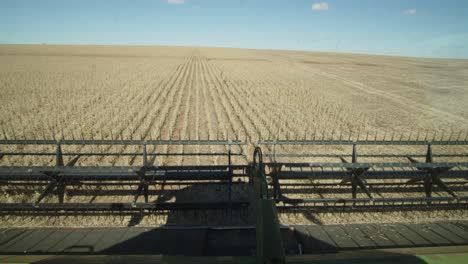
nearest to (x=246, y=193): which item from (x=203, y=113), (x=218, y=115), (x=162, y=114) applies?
(x=218, y=115)

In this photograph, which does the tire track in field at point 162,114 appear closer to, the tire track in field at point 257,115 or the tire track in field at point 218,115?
the tire track in field at point 218,115

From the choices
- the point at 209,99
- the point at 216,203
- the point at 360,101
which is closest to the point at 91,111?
the point at 209,99

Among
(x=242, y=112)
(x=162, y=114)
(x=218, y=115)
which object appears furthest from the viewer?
(x=242, y=112)

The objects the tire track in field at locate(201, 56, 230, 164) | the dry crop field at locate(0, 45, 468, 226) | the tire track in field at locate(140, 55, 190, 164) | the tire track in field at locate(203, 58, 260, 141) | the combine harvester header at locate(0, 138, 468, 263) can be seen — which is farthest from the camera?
the tire track in field at locate(203, 58, 260, 141)

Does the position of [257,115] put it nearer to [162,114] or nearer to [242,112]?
[242,112]

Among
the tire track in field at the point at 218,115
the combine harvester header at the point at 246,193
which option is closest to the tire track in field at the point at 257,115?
the tire track in field at the point at 218,115

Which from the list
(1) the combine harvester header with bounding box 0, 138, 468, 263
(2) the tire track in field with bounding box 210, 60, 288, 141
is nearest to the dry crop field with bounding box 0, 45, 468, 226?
(2) the tire track in field with bounding box 210, 60, 288, 141

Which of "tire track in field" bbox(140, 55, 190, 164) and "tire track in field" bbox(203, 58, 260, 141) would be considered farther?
"tire track in field" bbox(203, 58, 260, 141)

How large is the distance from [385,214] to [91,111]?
12.6 meters

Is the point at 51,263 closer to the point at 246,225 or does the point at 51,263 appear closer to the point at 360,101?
the point at 246,225

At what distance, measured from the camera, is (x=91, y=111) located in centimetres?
1259

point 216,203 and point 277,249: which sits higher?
point 277,249

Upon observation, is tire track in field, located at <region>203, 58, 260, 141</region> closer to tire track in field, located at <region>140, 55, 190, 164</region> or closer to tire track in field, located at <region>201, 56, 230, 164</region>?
tire track in field, located at <region>201, 56, 230, 164</region>

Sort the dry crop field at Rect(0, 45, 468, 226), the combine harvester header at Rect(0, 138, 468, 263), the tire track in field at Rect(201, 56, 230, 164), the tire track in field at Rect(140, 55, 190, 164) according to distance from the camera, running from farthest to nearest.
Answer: the dry crop field at Rect(0, 45, 468, 226) → the tire track in field at Rect(140, 55, 190, 164) → the tire track in field at Rect(201, 56, 230, 164) → the combine harvester header at Rect(0, 138, 468, 263)
